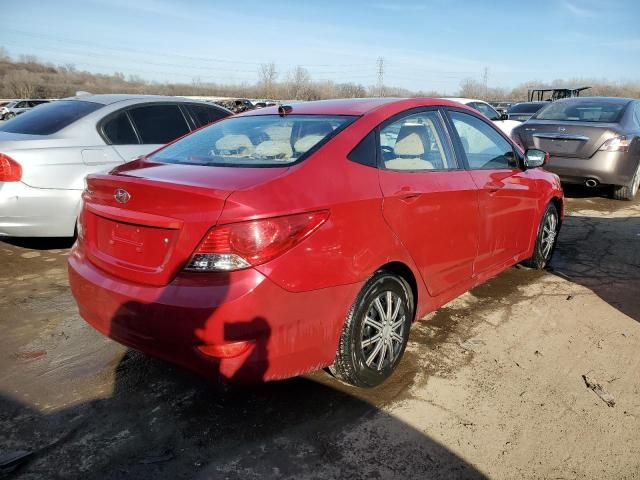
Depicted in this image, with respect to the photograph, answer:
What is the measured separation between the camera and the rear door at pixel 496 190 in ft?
11.8

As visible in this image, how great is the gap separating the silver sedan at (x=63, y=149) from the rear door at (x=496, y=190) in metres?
3.31

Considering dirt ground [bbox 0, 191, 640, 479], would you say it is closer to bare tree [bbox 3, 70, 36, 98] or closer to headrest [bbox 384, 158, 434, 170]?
headrest [bbox 384, 158, 434, 170]

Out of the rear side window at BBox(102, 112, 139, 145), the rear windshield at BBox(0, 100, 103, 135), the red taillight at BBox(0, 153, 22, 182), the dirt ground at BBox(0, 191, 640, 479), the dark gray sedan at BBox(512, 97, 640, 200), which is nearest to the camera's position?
the dirt ground at BBox(0, 191, 640, 479)

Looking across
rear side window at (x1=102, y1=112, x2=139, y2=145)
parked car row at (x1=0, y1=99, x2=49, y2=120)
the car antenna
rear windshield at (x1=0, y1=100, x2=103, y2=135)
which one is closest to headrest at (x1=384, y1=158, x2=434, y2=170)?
the car antenna

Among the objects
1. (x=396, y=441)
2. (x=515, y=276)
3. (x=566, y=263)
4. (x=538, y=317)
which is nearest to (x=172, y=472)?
(x=396, y=441)

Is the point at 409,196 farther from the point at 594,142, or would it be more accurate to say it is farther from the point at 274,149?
the point at 594,142

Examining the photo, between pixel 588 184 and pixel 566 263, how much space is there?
3.06 metres

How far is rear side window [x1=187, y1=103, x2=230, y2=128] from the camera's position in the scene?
606 centimetres

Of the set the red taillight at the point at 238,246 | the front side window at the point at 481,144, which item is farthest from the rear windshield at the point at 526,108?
the red taillight at the point at 238,246

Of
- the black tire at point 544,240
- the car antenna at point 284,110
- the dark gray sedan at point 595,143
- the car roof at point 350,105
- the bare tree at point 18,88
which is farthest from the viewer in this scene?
the bare tree at point 18,88

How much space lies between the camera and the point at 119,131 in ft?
17.1

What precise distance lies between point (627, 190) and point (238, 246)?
7877 millimetres

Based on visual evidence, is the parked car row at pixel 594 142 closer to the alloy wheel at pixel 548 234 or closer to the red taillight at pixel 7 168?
the alloy wheel at pixel 548 234

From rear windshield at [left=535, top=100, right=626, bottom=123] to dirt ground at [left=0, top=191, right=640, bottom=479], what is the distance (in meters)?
4.92
